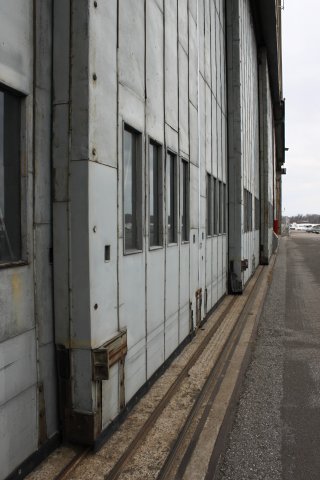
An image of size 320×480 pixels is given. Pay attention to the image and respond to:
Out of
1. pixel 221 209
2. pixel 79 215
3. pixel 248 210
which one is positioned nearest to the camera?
pixel 79 215

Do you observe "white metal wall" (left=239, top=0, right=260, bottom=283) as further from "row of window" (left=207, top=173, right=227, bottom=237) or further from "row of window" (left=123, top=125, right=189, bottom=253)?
"row of window" (left=123, top=125, right=189, bottom=253)

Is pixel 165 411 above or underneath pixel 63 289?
underneath

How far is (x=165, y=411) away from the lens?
476cm

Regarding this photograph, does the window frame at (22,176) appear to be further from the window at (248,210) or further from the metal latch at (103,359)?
the window at (248,210)

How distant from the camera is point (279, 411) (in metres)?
4.80

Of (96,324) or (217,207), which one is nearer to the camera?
(96,324)

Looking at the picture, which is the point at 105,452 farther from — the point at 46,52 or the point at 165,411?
the point at 46,52

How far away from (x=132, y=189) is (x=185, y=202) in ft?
8.82

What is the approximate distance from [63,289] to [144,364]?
181 centimetres

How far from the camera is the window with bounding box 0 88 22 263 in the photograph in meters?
3.32

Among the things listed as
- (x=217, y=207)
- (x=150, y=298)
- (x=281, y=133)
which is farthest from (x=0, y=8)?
(x=281, y=133)

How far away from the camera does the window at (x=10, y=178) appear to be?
332 centimetres

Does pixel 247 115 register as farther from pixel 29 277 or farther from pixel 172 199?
pixel 29 277

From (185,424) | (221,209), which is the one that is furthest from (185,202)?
(221,209)
